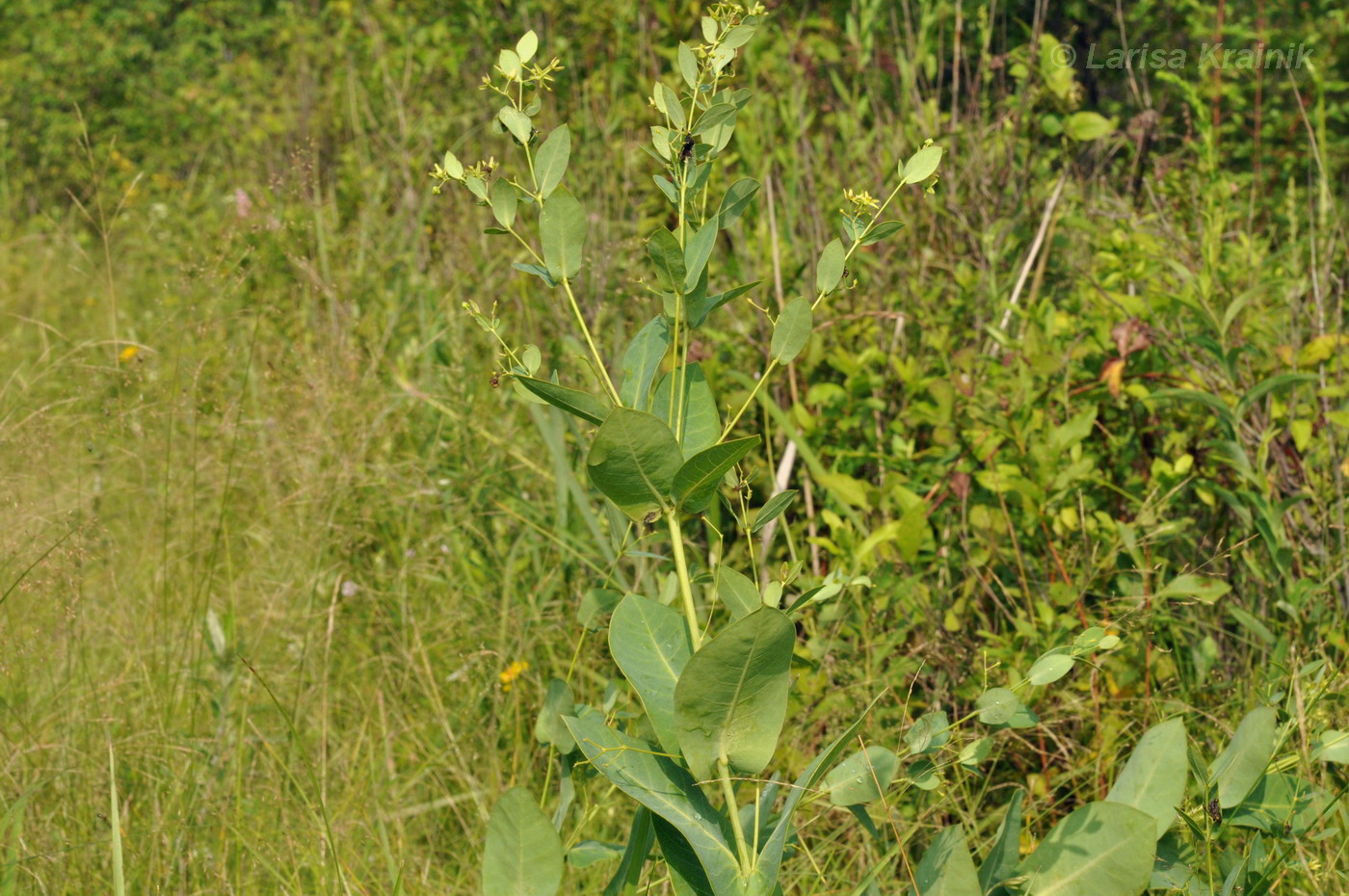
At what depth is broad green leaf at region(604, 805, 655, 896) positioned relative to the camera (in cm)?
97

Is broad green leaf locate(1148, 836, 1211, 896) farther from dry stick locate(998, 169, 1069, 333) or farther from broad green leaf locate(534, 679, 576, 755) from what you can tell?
dry stick locate(998, 169, 1069, 333)

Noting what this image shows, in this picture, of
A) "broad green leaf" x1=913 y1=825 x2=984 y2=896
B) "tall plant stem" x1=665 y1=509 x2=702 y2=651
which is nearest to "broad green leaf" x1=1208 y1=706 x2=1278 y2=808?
"broad green leaf" x1=913 y1=825 x2=984 y2=896

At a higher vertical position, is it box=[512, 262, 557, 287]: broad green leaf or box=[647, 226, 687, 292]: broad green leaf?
box=[647, 226, 687, 292]: broad green leaf

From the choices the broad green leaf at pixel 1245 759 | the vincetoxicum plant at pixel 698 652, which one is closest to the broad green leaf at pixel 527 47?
the vincetoxicum plant at pixel 698 652

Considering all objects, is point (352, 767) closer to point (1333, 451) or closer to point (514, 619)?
point (514, 619)

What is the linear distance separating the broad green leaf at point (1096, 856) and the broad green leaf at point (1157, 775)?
2.1 inches

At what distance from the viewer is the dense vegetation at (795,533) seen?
1.47m

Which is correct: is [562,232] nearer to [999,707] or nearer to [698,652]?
[698,652]

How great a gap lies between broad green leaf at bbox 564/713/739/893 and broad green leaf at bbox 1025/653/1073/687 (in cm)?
30

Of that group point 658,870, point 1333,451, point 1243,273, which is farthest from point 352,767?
point 1243,273

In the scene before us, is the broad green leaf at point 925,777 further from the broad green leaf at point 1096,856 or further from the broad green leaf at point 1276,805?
the broad green leaf at point 1276,805

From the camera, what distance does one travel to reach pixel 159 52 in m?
7.77

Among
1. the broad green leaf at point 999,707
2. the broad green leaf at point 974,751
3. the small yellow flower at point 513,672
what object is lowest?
the small yellow flower at point 513,672

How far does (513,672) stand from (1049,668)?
1089mm
